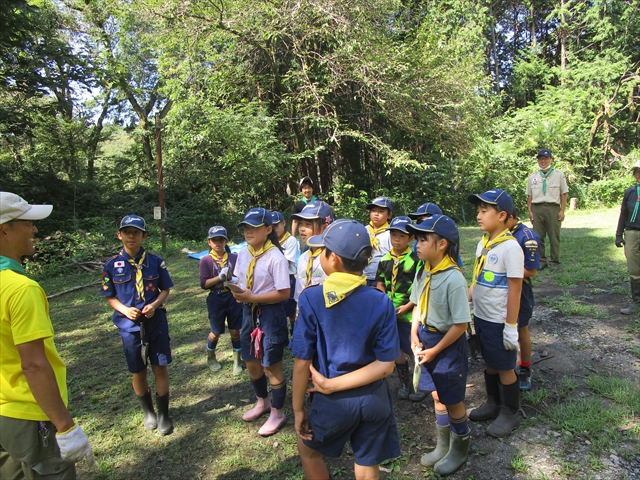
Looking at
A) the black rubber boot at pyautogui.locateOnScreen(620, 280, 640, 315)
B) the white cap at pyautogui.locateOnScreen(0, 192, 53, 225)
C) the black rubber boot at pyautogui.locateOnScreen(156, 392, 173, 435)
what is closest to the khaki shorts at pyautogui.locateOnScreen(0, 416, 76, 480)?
the white cap at pyautogui.locateOnScreen(0, 192, 53, 225)

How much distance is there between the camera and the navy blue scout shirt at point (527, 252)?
3.30 m

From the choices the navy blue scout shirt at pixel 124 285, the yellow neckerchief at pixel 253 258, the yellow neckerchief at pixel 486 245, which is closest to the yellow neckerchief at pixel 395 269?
the yellow neckerchief at pixel 486 245

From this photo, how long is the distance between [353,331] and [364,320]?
0.26ft

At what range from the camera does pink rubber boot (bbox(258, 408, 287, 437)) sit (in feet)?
11.2

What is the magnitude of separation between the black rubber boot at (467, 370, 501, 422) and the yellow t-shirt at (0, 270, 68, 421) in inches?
122

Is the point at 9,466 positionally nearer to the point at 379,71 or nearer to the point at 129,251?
the point at 129,251

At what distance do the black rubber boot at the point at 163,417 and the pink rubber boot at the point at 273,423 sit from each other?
872 mm

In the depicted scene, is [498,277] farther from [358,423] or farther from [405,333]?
[358,423]

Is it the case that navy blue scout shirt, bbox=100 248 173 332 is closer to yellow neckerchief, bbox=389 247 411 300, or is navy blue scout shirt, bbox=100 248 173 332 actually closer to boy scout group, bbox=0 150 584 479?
boy scout group, bbox=0 150 584 479

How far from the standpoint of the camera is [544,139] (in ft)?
60.0

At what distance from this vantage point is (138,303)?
11.2ft

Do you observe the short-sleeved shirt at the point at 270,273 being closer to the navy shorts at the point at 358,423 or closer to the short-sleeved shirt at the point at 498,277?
the navy shorts at the point at 358,423

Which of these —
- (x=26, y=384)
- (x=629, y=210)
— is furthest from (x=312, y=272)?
(x=629, y=210)

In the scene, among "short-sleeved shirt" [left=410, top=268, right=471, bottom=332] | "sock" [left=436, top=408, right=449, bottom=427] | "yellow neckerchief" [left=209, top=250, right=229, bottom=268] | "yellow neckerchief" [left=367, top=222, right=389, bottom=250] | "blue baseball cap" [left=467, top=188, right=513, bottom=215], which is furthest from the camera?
"yellow neckerchief" [left=209, top=250, right=229, bottom=268]
